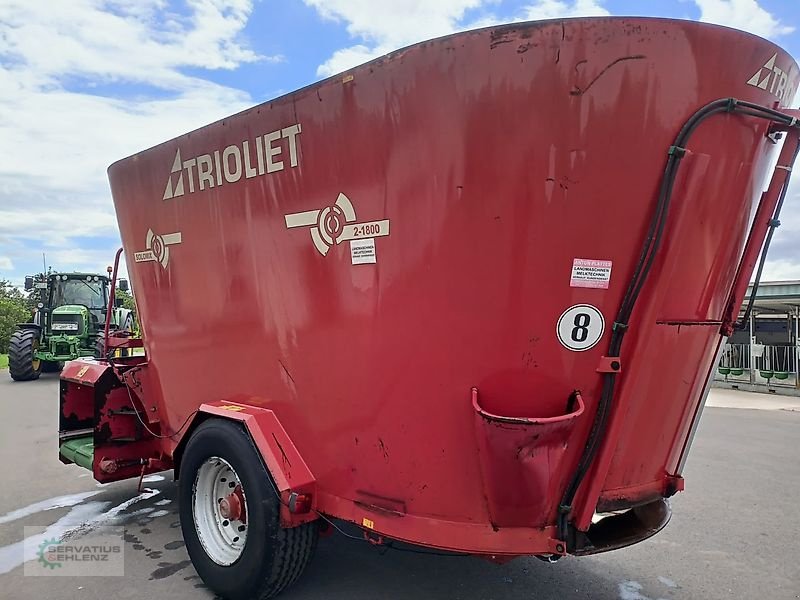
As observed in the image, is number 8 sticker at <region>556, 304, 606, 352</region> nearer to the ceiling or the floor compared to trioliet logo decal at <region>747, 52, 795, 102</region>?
nearer to the floor

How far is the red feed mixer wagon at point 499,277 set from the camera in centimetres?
261

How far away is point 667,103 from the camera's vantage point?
8.52ft

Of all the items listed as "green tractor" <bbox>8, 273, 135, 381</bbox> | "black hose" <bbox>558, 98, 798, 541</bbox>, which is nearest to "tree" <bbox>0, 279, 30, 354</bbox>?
"green tractor" <bbox>8, 273, 135, 381</bbox>

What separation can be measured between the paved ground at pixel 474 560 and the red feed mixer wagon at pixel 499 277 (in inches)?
31.1

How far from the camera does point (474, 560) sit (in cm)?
432

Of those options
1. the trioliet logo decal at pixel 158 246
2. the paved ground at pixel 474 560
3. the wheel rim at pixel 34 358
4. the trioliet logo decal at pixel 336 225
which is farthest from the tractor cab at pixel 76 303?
the trioliet logo decal at pixel 336 225

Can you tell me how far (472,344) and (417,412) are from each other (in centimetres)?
45

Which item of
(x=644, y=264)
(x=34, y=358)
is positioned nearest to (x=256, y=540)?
(x=644, y=264)

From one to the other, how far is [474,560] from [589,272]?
2572 millimetres

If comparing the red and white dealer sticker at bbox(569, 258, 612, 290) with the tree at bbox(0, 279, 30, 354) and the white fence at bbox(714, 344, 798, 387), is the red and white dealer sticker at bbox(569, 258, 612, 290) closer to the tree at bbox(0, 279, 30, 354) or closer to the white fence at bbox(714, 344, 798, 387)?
the white fence at bbox(714, 344, 798, 387)

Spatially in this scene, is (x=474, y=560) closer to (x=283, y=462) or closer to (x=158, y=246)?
(x=283, y=462)

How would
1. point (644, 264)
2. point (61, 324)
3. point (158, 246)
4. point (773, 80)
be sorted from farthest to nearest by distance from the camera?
point (61, 324) < point (158, 246) < point (773, 80) < point (644, 264)

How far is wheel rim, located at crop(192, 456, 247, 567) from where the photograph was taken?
3.82 m

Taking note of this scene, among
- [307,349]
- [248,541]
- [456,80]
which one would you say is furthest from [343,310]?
[248,541]
